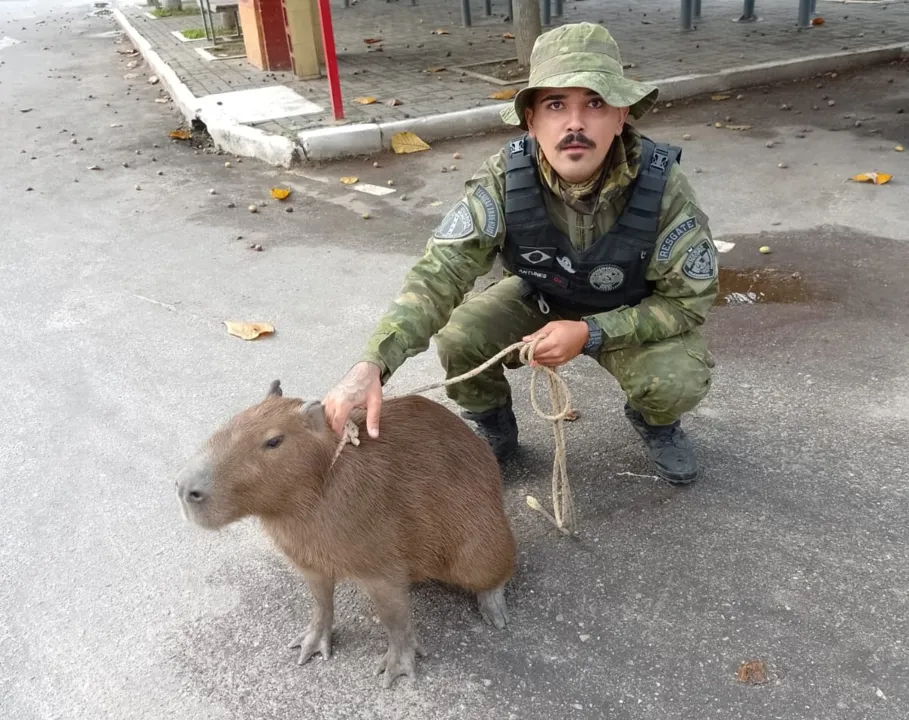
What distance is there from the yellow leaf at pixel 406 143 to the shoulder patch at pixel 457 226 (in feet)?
13.6

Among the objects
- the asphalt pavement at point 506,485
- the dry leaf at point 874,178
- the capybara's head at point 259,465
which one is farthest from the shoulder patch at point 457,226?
the dry leaf at point 874,178

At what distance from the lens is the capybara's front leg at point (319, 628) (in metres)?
2.12

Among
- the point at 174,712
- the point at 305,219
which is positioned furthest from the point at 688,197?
the point at 305,219

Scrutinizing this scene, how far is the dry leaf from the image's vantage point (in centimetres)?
513

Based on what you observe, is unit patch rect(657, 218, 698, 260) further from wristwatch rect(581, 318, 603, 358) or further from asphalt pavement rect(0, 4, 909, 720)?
asphalt pavement rect(0, 4, 909, 720)

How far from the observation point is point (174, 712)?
2039 mm

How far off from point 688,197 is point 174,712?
205 centimetres

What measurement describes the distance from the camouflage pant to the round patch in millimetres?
221

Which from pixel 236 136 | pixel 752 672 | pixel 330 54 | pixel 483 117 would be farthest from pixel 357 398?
pixel 236 136

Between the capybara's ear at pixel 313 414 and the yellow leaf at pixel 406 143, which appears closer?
the capybara's ear at pixel 313 414

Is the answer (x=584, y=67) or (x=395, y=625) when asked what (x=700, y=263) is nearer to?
(x=584, y=67)

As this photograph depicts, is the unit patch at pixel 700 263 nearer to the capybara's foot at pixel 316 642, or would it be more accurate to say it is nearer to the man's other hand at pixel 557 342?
the man's other hand at pixel 557 342

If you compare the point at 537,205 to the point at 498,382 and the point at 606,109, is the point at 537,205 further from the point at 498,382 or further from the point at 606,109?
the point at 498,382

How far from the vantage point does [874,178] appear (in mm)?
5160
